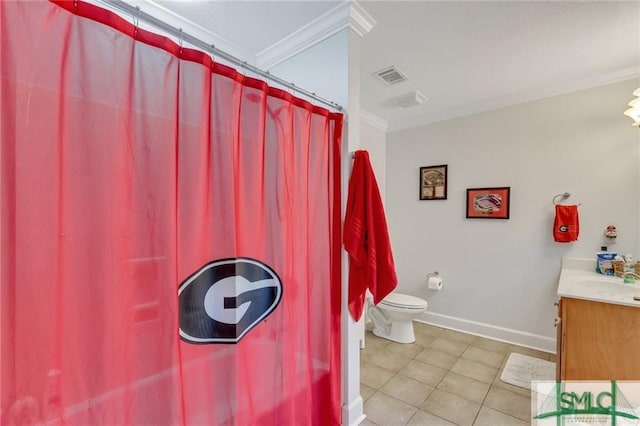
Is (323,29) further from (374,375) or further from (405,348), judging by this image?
(405,348)

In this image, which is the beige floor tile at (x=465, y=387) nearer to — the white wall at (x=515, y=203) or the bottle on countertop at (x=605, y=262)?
the white wall at (x=515, y=203)

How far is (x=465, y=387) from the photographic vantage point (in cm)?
209

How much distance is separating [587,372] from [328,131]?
2.15m

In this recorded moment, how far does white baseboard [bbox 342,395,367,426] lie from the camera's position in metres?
1.69

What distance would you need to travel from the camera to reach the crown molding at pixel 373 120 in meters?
3.18

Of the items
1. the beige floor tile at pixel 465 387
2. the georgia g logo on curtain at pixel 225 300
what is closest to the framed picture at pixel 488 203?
the beige floor tile at pixel 465 387

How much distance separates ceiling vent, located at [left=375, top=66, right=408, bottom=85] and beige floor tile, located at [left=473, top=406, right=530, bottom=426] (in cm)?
250

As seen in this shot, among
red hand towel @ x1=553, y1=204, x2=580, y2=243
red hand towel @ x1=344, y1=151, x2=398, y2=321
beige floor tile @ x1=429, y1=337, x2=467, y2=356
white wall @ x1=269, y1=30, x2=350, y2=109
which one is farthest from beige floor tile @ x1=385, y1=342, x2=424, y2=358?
white wall @ x1=269, y1=30, x2=350, y2=109

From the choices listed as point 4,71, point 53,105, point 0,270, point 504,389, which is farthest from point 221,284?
point 504,389

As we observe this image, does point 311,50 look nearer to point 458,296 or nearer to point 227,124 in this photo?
point 227,124

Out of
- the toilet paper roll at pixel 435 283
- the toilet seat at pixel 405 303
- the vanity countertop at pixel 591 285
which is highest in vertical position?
the vanity countertop at pixel 591 285

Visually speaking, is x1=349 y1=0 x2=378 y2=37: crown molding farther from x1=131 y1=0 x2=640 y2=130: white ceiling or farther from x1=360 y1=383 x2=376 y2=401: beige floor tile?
x1=360 y1=383 x2=376 y2=401: beige floor tile

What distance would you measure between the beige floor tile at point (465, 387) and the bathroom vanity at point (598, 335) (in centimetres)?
50

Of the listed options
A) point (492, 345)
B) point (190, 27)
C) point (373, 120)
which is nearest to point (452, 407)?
point (492, 345)
